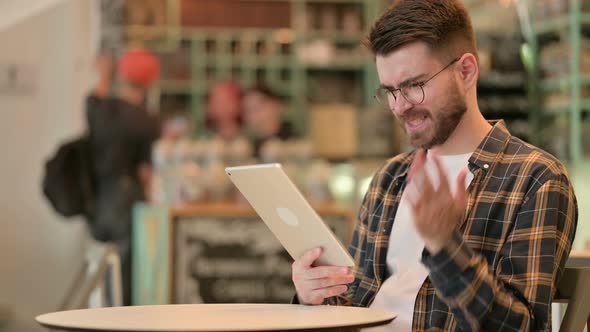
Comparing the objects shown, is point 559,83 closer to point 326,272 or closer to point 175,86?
point 175,86

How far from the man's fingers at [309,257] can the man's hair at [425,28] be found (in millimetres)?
421

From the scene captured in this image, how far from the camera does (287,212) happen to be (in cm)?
175

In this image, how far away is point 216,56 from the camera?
826cm

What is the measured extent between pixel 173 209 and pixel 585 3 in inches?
113

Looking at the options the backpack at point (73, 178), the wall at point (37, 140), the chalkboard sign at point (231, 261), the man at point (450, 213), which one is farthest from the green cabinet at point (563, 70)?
the wall at point (37, 140)

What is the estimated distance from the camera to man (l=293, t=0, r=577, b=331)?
5.15 ft

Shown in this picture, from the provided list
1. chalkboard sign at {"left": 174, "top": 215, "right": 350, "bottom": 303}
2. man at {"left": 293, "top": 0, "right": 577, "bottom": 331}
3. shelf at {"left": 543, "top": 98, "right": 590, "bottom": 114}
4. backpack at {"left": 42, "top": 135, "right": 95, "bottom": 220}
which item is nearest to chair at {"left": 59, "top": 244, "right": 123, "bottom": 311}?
chalkboard sign at {"left": 174, "top": 215, "right": 350, "bottom": 303}

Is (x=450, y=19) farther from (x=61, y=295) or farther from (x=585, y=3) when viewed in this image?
(x=61, y=295)

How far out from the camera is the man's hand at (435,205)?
4.81 ft

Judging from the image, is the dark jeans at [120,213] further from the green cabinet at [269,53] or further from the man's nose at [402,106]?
the man's nose at [402,106]

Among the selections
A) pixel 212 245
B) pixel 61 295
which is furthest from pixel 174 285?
pixel 61 295

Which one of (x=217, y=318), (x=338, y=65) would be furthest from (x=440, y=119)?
(x=338, y=65)

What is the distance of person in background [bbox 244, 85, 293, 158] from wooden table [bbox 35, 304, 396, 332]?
3.41 m

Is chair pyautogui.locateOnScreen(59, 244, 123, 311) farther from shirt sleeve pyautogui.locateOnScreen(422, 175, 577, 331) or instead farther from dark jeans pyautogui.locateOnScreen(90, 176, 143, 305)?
shirt sleeve pyautogui.locateOnScreen(422, 175, 577, 331)
